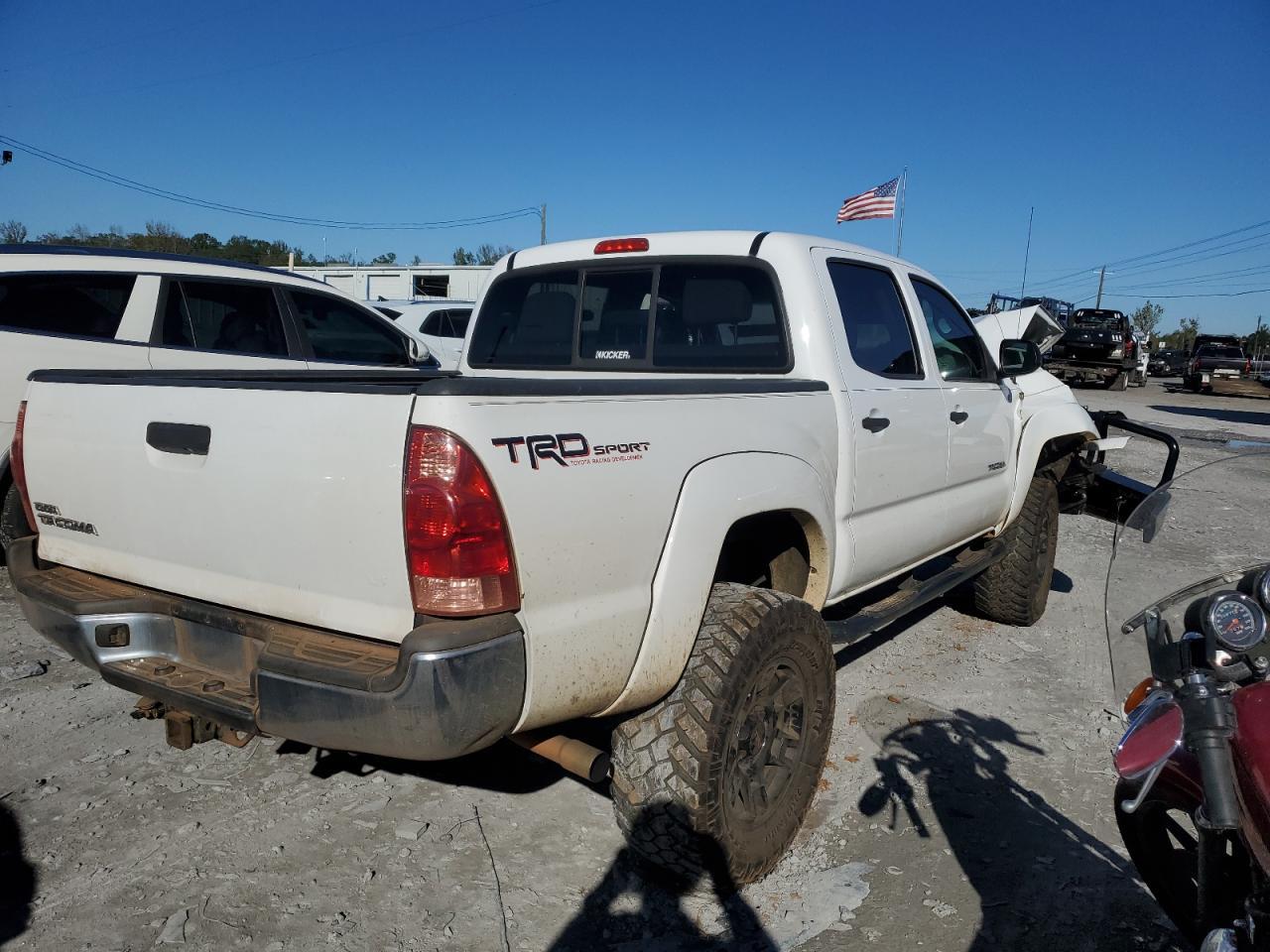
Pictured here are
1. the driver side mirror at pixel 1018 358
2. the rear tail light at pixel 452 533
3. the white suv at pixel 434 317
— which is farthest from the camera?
the white suv at pixel 434 317

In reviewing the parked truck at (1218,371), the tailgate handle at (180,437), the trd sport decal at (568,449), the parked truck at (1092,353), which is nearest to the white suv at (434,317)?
the tailgate handle at (180,437)

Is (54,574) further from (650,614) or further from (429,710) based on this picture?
(650,614)

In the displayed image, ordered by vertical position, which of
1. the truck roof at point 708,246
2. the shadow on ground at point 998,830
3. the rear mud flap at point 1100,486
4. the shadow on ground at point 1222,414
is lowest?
the shadow on ground at point 998,830

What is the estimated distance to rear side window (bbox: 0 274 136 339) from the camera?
16.7ft

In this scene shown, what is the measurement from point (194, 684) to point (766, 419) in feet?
5.89

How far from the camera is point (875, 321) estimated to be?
3811 mm

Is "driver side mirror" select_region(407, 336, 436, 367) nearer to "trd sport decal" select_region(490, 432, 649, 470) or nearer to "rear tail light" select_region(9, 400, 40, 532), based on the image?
"rear tail light" select_region(9, 400, 40, 532)

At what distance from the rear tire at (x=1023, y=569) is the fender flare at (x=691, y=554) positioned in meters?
2.98

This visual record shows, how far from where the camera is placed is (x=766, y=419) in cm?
279

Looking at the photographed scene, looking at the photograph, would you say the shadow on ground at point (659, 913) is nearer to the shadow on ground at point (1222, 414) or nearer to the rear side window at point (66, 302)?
the rear side window at point (66, 302)

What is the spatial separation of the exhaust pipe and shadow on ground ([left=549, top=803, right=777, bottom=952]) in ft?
0.69

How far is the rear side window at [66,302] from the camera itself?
5.09 m

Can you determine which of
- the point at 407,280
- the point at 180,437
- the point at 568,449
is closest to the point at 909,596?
the point at 568,449

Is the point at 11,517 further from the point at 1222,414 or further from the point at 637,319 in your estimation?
the point at 1222,414
